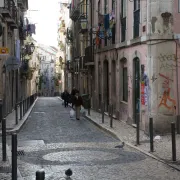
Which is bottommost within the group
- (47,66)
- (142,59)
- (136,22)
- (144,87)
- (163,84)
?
(144,87)

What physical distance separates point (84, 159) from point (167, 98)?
546 cm

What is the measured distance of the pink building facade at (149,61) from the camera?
49.3 feet

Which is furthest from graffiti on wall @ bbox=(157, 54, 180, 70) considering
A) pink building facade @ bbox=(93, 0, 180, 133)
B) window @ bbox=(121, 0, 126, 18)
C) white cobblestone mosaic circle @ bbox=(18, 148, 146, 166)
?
window @ bbox=(121, 0, 126, 18)

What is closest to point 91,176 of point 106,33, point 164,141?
point 164,141

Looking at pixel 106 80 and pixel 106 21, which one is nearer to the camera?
pixel 106 21

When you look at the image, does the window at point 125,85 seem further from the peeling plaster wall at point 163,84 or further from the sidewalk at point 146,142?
the peeling plaster wall at point 163,84

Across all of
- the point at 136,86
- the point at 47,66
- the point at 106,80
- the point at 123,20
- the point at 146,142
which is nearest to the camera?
the point at 146,142

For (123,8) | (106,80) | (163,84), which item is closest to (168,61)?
(163,84)

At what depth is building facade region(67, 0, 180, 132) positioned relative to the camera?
15.0 meters

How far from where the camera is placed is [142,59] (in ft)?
53.8

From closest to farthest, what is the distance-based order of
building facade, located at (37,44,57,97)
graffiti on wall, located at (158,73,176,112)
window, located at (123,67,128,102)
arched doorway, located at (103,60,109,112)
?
graffiti on wall, located at (158,73,176,112)
window, located at (123,67,128,102)
arched doorway, located at (103,60,109,112)
building facade, located at (37,44,57,97)

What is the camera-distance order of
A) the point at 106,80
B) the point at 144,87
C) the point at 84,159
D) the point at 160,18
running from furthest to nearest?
the point at 106,80 → the point at 144,87 → the point at 160,18 → the point at 84,159

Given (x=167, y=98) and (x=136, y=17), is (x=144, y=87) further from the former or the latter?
(x=136, y=17)

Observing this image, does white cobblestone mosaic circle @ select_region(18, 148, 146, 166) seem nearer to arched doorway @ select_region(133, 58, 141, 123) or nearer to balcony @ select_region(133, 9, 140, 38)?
arched doorway @ select_region(133, 58, 141, 123)
